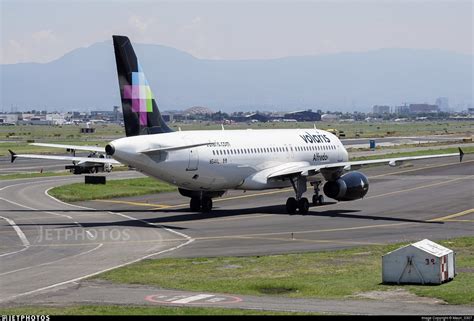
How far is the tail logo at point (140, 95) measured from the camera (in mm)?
56344

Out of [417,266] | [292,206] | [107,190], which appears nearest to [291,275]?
[417,266]

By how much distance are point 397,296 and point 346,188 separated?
3059 cm

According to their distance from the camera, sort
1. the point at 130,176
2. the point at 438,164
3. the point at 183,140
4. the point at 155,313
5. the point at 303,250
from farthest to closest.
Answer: the point at 438,164 → the point at 130,176 → the point at 183,140 → the point at 303,250 → the point at 155,313

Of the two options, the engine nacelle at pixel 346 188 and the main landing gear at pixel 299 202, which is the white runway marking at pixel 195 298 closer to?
the main landing gear at pixel 299 202

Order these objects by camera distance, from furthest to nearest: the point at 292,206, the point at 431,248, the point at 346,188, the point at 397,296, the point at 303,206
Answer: the point at 346,188 < the point at 292,206 < the point at 303,206 < the point at 431,248 < the point at 397,296

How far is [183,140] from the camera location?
56.1 m

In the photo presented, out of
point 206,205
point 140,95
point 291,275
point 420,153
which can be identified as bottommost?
point 291,275

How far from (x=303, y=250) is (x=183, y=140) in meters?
14.4

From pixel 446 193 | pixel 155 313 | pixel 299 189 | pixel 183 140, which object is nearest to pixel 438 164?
pixel 446 193

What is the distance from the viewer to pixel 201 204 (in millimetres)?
62812

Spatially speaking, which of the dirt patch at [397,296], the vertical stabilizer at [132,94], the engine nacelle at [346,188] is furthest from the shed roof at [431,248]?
the engine nacelle at [346,188]

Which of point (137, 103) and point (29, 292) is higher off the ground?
point (137, 103)

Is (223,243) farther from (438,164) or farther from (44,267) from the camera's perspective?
(438,164)

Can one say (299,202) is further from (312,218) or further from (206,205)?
(206,205)
